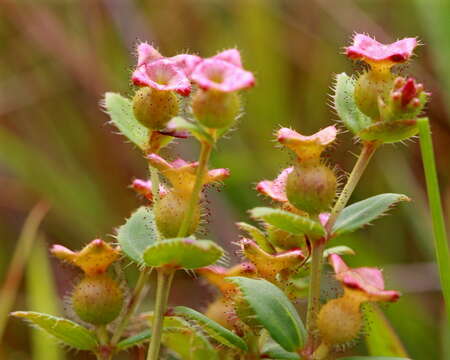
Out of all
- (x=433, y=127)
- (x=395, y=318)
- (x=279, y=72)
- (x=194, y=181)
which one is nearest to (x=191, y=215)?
(x=194, y=181)

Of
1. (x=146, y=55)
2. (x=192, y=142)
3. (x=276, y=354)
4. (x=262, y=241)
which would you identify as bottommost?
(x=276, y=354)

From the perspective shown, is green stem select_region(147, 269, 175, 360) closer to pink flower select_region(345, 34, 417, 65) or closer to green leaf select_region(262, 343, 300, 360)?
green leaf select_region(262, 343, 300, 360)

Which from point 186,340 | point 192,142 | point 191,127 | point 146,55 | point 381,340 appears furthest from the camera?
point 192,142

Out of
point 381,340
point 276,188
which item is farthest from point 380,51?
point 381,340

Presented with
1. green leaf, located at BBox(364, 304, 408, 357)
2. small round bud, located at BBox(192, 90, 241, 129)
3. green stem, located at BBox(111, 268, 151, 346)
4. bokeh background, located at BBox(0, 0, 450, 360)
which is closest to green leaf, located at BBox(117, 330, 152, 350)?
green stem, located at BBox(111, 268, 151, 346)

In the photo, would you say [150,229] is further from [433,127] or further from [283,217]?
[433,127]

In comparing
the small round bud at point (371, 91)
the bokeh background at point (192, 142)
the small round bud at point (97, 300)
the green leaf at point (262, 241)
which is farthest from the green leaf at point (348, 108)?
the bokeh background at point (192, 142)

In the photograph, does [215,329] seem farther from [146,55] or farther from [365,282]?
[146,55]
